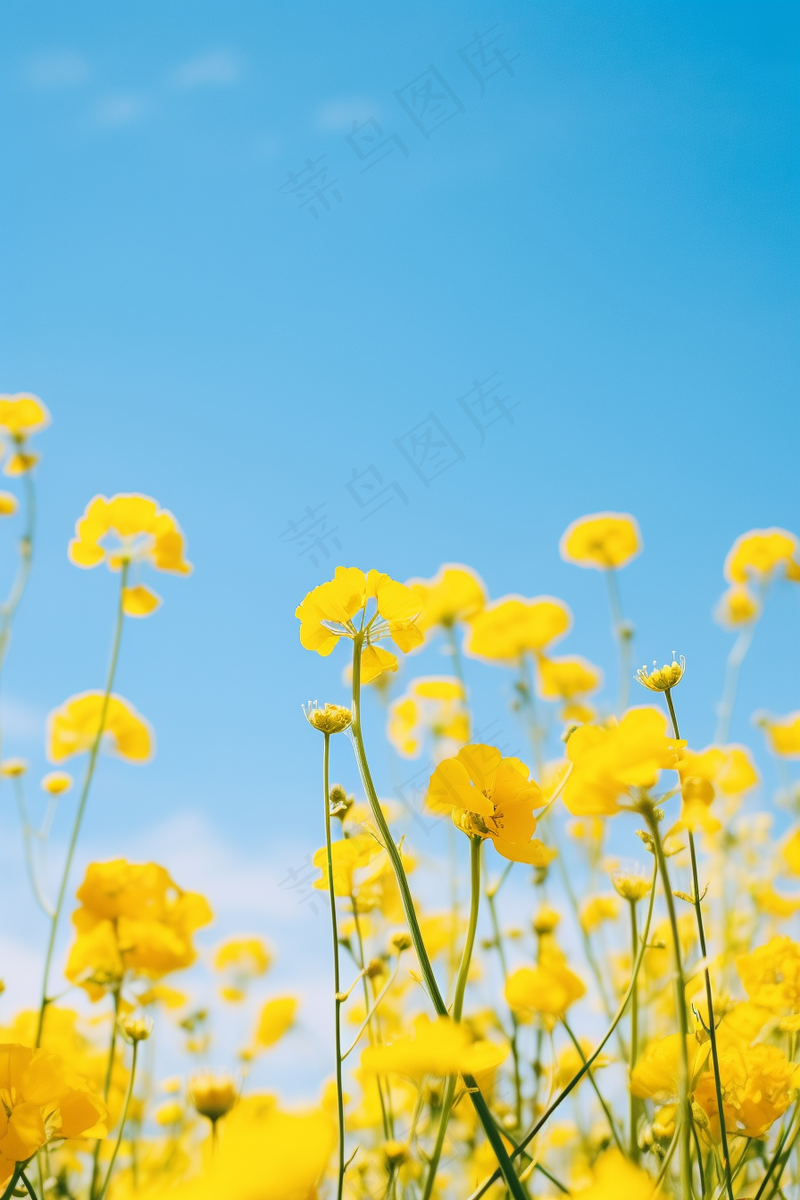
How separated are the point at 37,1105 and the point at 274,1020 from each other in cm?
175

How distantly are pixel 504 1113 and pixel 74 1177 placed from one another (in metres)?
1.22

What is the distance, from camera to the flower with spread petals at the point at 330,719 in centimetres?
93

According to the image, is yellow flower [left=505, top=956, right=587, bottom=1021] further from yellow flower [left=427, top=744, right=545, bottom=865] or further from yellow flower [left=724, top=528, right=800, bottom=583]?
yellow flower [left=724, top=528, right=800, bottom=583]

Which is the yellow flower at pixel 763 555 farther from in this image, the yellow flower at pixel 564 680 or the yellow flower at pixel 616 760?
the yellow flower at pixel 616 760

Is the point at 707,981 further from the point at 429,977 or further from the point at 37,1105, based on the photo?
the point at 37,1105

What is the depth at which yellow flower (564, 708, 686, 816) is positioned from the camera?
2.38 ft

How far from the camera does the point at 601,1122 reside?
181cm

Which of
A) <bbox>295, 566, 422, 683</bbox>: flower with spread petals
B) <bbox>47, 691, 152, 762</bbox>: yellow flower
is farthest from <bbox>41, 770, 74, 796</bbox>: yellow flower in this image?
<bbox>295, 566, 422, 683</bbox>: flower with spread petals

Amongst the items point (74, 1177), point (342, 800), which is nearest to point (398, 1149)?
point (342, 800)

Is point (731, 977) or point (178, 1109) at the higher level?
point (731, 977)

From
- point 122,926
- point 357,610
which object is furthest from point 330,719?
point 122,926

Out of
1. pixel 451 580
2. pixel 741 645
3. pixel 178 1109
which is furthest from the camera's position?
pixel 741 645

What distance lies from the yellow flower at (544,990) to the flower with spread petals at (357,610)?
57cm

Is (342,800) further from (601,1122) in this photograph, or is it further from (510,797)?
(601,1122)
